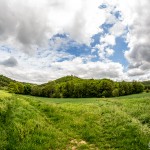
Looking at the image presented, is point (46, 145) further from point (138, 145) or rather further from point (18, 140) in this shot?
point (138, 145)

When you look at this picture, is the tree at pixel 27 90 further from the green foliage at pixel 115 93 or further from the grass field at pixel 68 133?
the grass field at pixel 68 133

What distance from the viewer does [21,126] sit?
16.7 m

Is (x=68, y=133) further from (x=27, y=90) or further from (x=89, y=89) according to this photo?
(x=27, y=90)

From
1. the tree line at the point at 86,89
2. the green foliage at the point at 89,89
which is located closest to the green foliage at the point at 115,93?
the tree line at the point at 86,89

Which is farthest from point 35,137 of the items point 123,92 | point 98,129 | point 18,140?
point 123,92

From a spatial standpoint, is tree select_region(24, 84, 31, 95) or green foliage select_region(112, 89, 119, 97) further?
tree select_region(24, 84, 31, 95)

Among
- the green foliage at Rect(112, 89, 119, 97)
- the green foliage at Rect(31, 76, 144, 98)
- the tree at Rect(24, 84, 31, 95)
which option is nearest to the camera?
the green foliage at Rect(112, 89, 119, 97)

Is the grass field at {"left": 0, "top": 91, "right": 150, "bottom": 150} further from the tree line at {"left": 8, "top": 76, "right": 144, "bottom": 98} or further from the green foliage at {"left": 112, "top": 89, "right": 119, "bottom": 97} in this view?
the tree line at {"left": 8, "top": 76, "right": 144, "bottom": 98}

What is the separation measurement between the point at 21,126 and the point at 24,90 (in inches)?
4295

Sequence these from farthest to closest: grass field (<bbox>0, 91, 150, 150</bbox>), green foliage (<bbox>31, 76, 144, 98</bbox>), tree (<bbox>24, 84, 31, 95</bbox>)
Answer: tree (<bbox>24, 84, 31, 95</bbox>)
green foliage (<bbox>31, 76, 144, 98</bbox>)
grass field (<bbox>0, 91, 150, 150</bbox>)

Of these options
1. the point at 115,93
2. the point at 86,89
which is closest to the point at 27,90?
the point at 86,89

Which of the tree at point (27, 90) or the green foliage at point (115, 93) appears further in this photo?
the tree at point (27, 90)

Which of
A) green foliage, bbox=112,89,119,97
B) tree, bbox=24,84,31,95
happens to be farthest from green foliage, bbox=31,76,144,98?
tree, bbox=24,84,31,95

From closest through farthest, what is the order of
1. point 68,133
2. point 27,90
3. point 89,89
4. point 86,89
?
1. point 68,133
2. point 89,89
3. point 86,89
4. point 27,90
